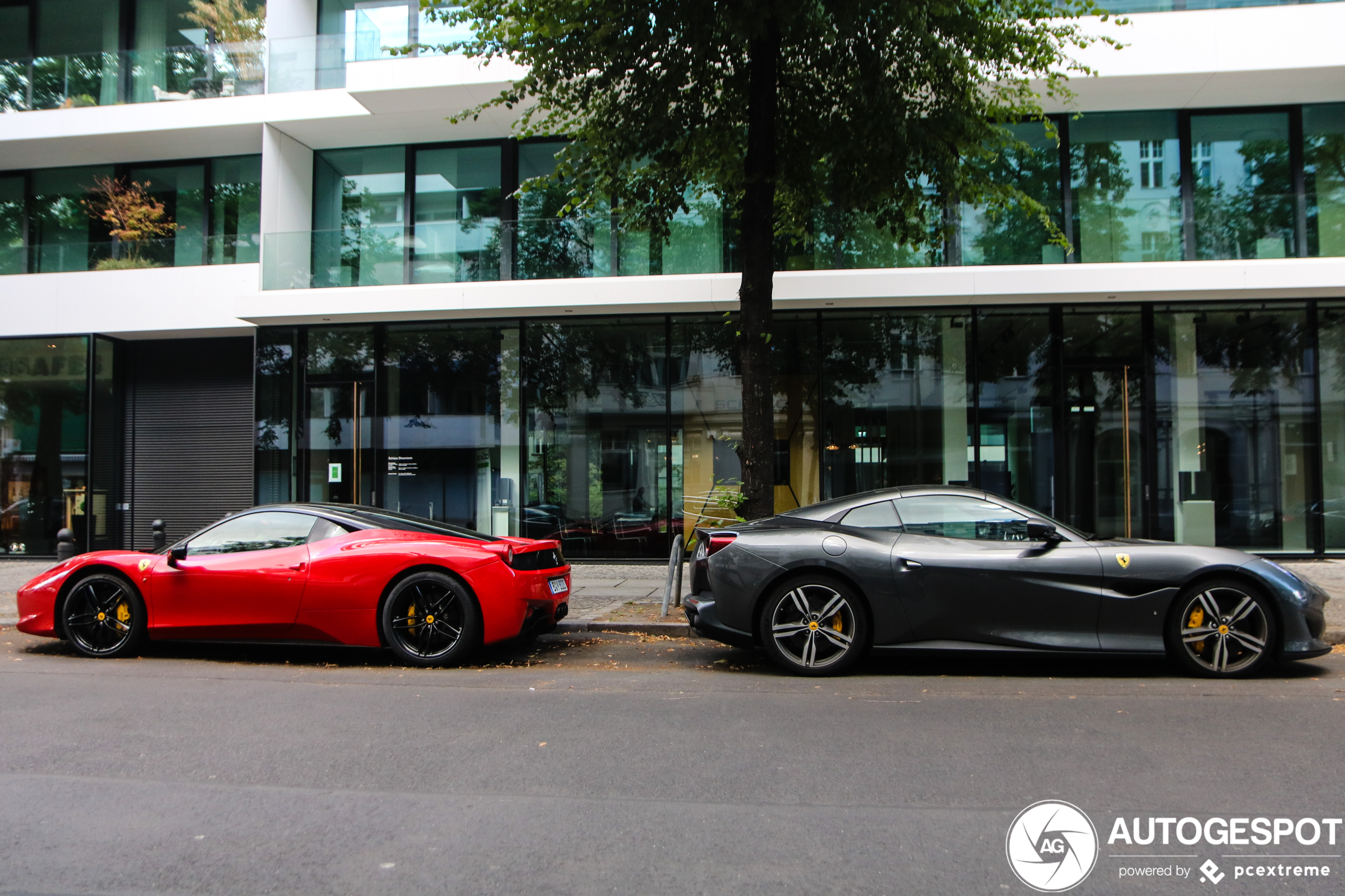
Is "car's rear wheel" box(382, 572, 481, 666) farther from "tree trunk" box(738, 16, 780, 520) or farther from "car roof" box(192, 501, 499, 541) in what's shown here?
"tree trunk" box(738, 16, 780, 520)

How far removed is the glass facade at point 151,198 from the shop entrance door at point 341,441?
281cm

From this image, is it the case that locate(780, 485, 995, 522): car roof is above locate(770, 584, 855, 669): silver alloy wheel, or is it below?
above

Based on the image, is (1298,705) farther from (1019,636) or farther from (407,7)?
(407,7)

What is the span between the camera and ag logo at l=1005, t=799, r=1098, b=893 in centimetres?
301

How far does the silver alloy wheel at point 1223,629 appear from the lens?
602 cm

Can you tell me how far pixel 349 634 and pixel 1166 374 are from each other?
12.6 m

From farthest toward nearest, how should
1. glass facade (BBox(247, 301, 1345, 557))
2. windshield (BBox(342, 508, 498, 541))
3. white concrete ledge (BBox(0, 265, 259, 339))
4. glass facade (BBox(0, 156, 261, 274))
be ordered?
glass facade (BBox(0, 156, 261, 274))
white concrete ledge (BBox(0, 265, 259, 339))
glass facade (BBox(247, 301, 1345, 557))
windshield (BBox(342, 508, 498, 541))

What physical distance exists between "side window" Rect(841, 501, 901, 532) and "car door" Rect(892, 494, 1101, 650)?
239mm

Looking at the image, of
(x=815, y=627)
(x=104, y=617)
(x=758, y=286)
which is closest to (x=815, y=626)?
(x=815, y=627)

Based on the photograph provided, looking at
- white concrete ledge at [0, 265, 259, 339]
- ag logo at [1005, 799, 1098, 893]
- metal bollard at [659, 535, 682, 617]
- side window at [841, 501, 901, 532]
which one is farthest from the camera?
white concrete ledge at [0, 265, 259, 339]

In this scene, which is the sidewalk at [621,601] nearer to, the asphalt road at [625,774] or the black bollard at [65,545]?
the asphalt road at [625,774]

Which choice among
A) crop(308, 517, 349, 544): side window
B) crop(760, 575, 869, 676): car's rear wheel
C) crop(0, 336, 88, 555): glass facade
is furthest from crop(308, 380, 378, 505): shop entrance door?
crop(760, 575, 869, 676): car's rear wheel

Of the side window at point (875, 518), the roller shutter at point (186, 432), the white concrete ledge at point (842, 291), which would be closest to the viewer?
the side window at point (875, 518)

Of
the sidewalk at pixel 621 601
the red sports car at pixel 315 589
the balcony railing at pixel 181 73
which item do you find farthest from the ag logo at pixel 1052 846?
the balcony railing at pixel 181 73
